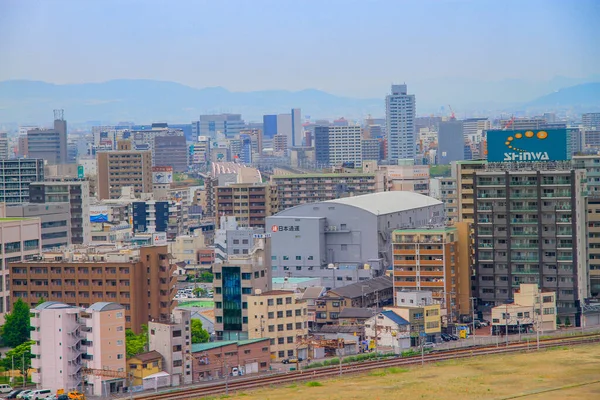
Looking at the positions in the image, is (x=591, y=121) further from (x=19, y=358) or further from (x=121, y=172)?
(x=19, y=358)

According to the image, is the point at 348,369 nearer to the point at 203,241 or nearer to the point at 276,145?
the point at 203,241

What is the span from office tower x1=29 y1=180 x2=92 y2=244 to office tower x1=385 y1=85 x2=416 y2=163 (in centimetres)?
8840

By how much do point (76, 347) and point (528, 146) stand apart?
52.6 feet

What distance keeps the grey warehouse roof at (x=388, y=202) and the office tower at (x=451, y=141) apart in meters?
64.7

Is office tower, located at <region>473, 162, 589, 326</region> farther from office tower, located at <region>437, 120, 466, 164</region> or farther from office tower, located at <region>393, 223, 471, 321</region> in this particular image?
office tower, located at <region>437, 120, 466, 164</region>

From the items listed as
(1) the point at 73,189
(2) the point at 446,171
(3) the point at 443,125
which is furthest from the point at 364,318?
(3) the point at 443,125

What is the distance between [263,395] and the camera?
2686cm

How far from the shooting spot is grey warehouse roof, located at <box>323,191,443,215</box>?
4781cm

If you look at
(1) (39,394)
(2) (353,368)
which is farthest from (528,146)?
(1) (39,394)

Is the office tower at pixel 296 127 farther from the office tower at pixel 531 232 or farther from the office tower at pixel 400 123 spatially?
the office tower at pixel 531 232

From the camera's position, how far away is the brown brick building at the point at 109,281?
34094mm

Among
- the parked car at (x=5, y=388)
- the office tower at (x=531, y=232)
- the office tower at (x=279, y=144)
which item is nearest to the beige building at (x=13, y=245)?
the parked car at (x=5, y=388)

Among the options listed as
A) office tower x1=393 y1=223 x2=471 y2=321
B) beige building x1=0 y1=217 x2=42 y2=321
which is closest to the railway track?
office tower x1=393 y1=223 x2=471 y2=321

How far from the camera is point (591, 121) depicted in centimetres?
12219
